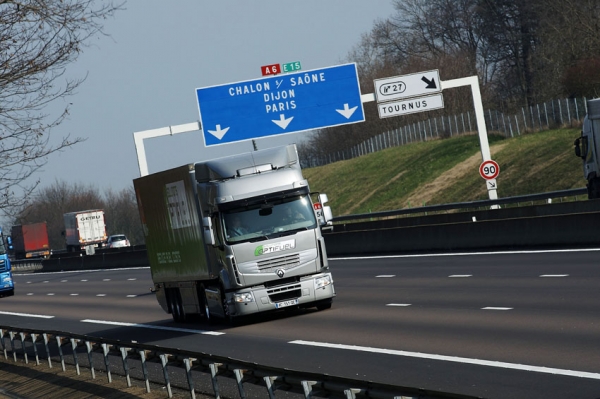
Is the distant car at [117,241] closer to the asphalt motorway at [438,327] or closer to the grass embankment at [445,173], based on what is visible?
the grass embankment at [445,173]

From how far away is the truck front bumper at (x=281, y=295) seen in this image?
20.6 m

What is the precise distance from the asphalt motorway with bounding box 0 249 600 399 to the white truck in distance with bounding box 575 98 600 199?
6533mm

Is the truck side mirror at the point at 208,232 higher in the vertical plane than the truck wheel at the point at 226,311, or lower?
higher

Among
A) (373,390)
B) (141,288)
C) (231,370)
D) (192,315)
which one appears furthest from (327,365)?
(141,288)

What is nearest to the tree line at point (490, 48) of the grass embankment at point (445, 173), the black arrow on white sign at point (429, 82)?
the grass embankment at point (445, 173)

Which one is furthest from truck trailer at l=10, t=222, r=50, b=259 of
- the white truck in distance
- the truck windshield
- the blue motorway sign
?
the truck windshield

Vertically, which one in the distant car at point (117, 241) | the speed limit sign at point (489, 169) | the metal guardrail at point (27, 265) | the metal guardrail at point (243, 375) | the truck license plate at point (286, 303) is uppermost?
the speed limit sign at point (489, 169)

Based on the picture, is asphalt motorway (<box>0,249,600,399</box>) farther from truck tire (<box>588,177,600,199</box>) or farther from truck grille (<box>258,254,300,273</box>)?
truck tire (<box>588,177,600,199</box>)

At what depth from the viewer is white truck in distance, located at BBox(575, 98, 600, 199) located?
114ft

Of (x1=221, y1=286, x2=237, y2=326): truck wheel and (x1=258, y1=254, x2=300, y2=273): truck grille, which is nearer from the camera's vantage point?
(x1=258, y1=254, x2=300, y2=273): truck grille

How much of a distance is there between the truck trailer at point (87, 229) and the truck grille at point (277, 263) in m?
72.1

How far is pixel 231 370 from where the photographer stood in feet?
36.0

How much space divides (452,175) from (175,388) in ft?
188

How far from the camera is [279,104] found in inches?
1667
